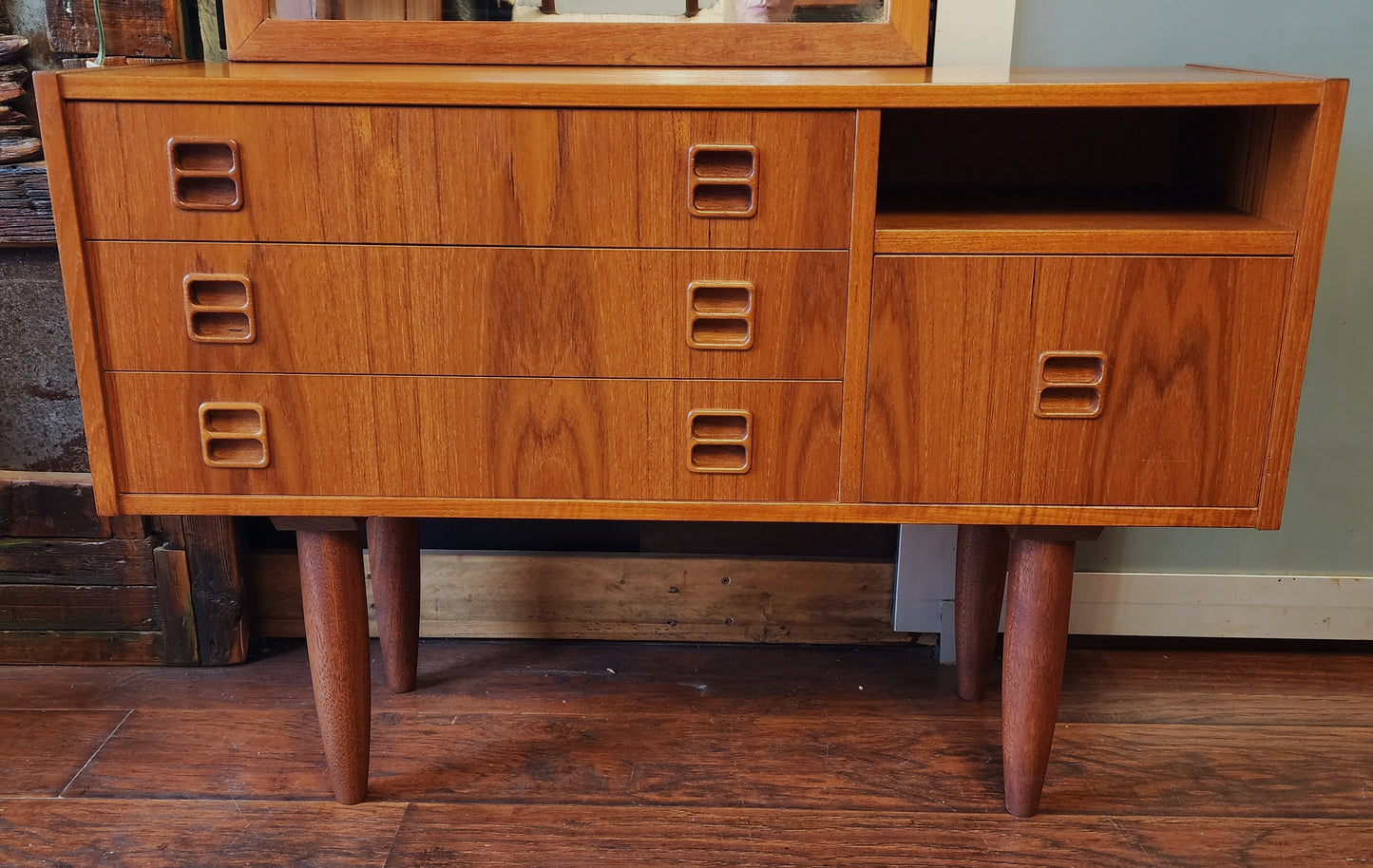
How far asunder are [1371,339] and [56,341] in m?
1.69

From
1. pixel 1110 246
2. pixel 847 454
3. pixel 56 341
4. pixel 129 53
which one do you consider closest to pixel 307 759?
pixel 56 341

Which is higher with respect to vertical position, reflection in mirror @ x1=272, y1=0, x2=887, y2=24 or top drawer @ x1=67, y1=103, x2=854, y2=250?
reflection in mirror @ x1=272, y1=0, x2=887, y2=24

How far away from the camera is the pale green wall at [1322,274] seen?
1333 millimetres

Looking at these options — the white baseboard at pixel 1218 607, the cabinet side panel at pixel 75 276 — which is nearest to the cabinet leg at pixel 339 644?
the cabinet side panel at pixel 75 276

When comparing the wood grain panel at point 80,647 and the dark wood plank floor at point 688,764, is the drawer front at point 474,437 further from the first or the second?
the wood grain panel at point 80,647

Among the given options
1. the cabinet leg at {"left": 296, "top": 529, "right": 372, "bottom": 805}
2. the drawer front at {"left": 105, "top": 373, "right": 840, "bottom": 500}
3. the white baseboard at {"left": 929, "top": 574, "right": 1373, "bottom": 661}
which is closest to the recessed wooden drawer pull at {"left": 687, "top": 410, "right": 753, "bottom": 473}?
the drawer front at {"left": 105, "top": 373, "right": 840, "bottom": 500}

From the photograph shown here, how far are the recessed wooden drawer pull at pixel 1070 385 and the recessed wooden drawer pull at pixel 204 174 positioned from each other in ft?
2.40

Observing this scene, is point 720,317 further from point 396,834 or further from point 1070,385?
point 396,834

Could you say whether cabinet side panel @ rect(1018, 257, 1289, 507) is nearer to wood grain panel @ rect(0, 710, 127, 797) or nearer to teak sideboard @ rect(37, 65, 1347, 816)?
teak sideboard @ rect(37, 65, 1347, 816)

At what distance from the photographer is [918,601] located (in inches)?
60.4

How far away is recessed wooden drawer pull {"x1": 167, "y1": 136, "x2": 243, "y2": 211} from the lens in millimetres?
956

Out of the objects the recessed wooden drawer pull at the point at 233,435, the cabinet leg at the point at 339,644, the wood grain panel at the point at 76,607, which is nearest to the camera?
the recessed wooden drawer pull at the point at 233,435

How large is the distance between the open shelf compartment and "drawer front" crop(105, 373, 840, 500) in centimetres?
21

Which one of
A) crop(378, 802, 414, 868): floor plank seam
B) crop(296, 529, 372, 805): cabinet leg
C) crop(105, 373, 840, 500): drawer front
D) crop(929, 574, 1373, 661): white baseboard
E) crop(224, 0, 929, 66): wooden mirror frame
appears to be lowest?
crop(378, 802, 414, 868): floor plank seam
